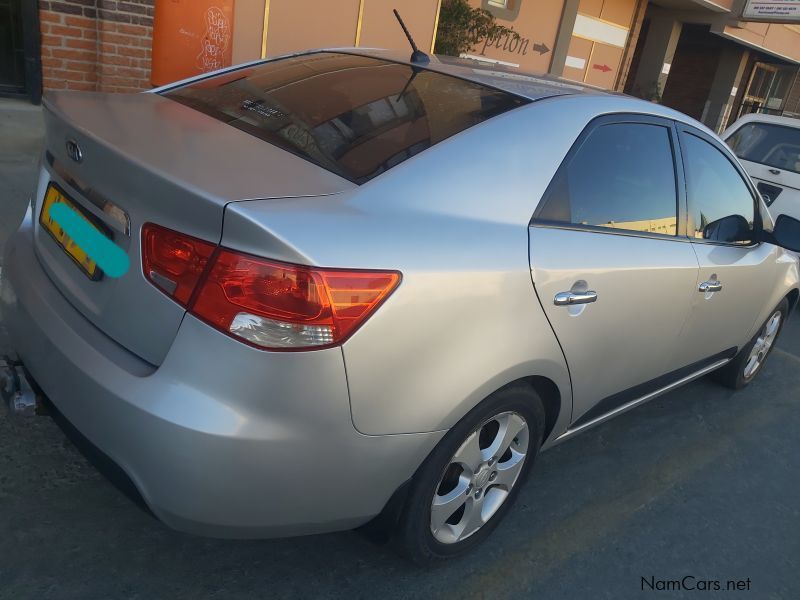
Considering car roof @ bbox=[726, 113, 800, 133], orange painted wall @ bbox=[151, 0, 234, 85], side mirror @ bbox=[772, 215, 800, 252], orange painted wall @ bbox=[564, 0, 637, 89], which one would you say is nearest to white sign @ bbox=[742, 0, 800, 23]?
orange painted wall @ bbox=[564, 0, 637, 89]

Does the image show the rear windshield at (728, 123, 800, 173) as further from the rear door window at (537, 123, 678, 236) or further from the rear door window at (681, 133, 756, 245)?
the rear door window at (537, 123, 678, 236)

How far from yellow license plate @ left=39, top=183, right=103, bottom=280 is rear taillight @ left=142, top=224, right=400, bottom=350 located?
436mm

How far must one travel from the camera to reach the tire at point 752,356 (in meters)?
4.20

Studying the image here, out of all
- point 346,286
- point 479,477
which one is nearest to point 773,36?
point 479,477

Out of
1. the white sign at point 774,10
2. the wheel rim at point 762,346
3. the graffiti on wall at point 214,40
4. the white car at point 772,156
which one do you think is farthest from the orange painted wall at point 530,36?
the wheel rim at point 762,346

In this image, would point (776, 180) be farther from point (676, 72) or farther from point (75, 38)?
point (676, 72)

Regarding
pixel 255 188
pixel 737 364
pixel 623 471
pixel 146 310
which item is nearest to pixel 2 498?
pixel 146 310

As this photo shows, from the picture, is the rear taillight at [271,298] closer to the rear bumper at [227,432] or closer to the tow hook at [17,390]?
the rear bumper at [227,432]

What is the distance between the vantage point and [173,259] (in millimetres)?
1777

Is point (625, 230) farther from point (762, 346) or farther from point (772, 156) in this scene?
point (772, 156)

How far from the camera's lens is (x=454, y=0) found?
32.9 ft

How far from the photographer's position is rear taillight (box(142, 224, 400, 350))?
1681 mm

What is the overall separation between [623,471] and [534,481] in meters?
0.51

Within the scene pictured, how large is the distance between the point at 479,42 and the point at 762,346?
773cm
